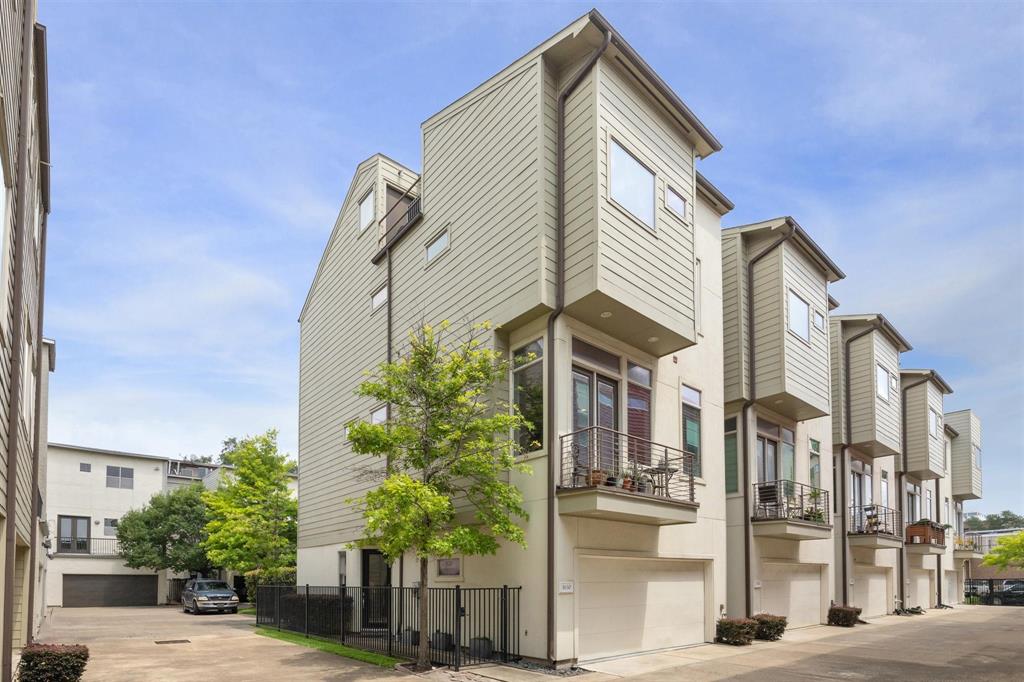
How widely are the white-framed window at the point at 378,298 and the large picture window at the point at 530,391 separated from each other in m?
6.47

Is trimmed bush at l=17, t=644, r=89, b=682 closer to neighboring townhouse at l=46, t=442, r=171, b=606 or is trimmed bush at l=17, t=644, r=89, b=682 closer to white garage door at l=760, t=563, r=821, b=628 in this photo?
white garage door at l=760, t=563, r=821, b=628

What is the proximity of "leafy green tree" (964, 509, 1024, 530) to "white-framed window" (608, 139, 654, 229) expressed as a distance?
100836mm

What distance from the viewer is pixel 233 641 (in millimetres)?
18781

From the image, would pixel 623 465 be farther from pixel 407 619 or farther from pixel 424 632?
pixel 407 619

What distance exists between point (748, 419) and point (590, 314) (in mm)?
8094

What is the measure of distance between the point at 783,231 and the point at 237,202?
46.0 ft

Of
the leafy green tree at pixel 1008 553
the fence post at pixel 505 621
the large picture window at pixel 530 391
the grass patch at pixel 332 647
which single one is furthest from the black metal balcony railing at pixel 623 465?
the leafy green tree at pixel 1008 553

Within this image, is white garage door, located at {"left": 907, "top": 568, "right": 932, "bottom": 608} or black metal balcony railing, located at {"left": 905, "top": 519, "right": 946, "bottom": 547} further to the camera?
white garage door, located at {"left": 907, "top": 568, "right": 932, "bottom": 608}

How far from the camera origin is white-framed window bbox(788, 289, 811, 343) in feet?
70.8

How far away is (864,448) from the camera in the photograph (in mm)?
27859

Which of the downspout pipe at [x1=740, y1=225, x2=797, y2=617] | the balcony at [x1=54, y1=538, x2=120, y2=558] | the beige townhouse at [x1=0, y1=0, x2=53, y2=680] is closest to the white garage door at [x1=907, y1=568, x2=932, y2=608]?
the downspout pipe at [x1=740, y1=225, x2=797, y2=617]

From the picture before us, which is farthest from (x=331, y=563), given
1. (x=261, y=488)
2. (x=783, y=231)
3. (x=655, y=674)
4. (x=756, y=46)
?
(x=756, y=46)

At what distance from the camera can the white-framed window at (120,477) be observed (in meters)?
45.2

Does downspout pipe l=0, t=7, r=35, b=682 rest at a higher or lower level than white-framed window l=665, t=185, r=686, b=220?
lower
